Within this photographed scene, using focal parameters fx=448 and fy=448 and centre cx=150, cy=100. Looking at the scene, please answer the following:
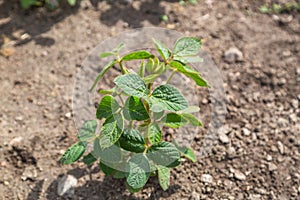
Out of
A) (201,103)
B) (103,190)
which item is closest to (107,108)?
(103,190)

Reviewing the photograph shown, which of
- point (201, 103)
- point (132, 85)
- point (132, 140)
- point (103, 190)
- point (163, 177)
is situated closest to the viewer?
point (132, 85)

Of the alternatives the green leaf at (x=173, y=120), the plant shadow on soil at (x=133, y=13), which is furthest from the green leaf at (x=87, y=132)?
the plant shadow on soil at (x=133, y=13)

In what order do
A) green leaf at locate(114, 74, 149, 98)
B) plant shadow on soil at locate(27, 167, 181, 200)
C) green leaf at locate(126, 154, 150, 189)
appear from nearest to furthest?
1. green leaf at locate(114, 74, 149, 98)
2. green leaf at locate(126, 154, 150, 189)
3. plant shadow on soil at locate(27, 167, 181, 200)

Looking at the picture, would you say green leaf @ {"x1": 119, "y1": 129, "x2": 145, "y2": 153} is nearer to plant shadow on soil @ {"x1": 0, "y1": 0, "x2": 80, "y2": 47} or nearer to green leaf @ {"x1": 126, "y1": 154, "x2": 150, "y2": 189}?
green leaf @ {"x1": 126, "y1": 154, "x2": 150, "y2": 189}


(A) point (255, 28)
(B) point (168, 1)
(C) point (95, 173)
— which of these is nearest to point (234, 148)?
(C) point (95, 173)

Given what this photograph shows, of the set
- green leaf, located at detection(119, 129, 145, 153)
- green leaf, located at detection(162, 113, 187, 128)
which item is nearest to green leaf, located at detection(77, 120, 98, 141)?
green leaf, located at detection(119, 129, 145, 153)

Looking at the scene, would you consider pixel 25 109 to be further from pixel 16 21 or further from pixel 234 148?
pixel 234 148

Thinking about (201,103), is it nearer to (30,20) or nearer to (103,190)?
(103,190)
